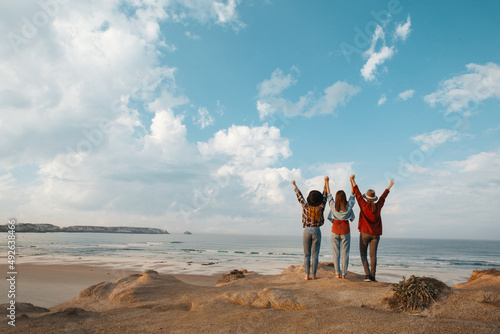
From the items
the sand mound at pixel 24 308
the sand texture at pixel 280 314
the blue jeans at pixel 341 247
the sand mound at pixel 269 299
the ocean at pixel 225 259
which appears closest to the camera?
the sand texture at pixel 280 314

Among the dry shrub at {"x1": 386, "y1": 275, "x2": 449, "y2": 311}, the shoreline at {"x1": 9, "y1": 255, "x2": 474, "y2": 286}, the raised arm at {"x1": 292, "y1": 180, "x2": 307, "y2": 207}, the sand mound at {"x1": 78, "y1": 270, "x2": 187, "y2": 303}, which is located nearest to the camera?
the dry shrub at {"x1": 386, "y1": 275, "x2": 449, "y2": 311}

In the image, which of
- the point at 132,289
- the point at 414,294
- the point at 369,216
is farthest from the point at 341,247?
the point at 132,289

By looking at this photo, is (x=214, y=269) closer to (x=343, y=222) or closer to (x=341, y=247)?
(x=341, y=247)

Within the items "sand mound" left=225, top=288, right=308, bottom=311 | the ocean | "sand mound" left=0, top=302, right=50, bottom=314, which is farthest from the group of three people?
the ocean

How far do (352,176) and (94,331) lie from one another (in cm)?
595

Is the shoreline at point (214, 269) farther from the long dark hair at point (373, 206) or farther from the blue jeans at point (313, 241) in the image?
the long dark hair at point (373, 206)

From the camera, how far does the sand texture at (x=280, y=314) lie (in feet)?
11.8

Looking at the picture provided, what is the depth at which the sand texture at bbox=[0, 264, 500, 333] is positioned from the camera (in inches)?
141

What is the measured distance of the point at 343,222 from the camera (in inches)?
265

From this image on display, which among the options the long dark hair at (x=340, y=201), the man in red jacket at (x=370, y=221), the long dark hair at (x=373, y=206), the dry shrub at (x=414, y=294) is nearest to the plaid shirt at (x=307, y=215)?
the long dark hair at (x=340, y=201)

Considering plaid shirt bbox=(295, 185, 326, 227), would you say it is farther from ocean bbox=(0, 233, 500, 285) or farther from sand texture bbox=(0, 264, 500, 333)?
ocean bbox=(0, 233, 500, 285)

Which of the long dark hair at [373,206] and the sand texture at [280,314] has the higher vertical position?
the long dark hair at [373,206]

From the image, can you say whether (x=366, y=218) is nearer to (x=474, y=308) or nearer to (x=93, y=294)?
(x=474, y=308)

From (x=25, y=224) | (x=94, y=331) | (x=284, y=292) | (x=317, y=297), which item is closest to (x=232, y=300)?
(x=284, y=292)
